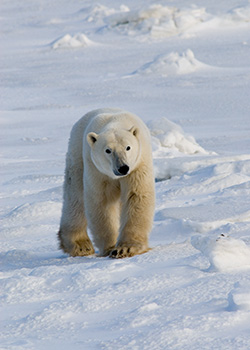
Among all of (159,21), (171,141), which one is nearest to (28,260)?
(171,141)

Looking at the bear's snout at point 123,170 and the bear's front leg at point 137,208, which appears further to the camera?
the bear's front leg at point 137,208

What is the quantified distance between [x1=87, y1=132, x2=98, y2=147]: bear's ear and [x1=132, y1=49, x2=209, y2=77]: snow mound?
1146 centimetres

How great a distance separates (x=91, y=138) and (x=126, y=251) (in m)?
0.72

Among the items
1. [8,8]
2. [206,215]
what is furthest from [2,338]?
[8,8]

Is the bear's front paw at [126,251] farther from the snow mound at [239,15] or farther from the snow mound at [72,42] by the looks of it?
the snow mound at [239,15]

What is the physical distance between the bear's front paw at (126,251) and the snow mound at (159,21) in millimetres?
17465

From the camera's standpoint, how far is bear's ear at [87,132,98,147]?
402 centimetres

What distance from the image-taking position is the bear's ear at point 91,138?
4.02 metres

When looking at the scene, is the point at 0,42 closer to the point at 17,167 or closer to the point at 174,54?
the point at 174,54

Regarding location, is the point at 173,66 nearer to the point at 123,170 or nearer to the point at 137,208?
the point at 137,208

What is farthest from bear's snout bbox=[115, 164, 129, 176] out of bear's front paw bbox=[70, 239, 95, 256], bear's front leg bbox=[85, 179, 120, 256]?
bear's front paw bbox=[70, 239, 95, 256]

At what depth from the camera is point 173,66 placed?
15438 millimetres

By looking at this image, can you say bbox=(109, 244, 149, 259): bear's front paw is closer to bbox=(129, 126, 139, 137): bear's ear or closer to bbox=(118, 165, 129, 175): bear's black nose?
bbox=(118, 165, 129, 175): bear's black nose

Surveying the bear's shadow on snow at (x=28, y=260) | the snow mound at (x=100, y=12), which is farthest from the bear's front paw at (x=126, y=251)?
the snow mound at (x=100, y=12)
